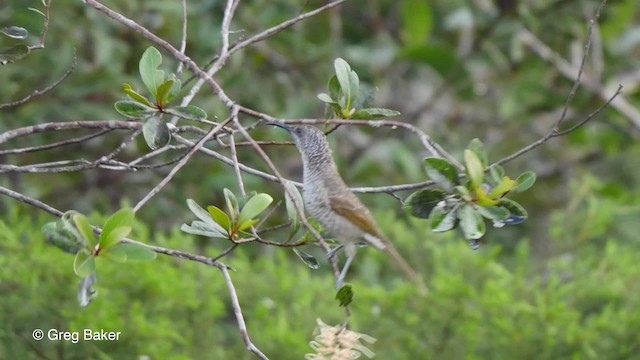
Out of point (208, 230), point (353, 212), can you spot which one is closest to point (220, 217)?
point (208, 230)

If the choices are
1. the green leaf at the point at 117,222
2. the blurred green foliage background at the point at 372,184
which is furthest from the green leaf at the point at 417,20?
the green leaf at the point at 117,222

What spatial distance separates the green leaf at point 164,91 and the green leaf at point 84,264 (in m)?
0.48

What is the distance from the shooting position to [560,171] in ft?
26.5

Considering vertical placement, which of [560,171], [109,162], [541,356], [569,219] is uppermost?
[560,171]

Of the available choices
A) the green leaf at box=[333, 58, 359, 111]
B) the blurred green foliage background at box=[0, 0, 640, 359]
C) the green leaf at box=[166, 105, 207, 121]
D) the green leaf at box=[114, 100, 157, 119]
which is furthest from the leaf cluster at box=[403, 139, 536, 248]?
the blurred green foliage background at box=[0, 0, 640, 359]

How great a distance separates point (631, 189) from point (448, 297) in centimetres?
395

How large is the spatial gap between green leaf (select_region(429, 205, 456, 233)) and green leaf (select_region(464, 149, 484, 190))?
0.33 ft

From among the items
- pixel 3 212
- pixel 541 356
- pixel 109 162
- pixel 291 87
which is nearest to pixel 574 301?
pixel 541 356

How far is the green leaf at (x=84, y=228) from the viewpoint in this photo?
2428 mm

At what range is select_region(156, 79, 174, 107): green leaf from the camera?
8.86 ft

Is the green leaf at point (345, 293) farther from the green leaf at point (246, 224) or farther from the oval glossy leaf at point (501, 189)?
the oval glossy leaf at point (501, 189)

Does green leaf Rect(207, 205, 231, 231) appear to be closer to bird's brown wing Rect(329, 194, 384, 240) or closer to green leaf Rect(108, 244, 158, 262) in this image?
green leaf Rect(108, 244, 158, 262)

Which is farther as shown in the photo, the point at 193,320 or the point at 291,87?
the point at 291,87

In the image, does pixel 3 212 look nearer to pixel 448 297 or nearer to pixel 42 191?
pixel 42 191
